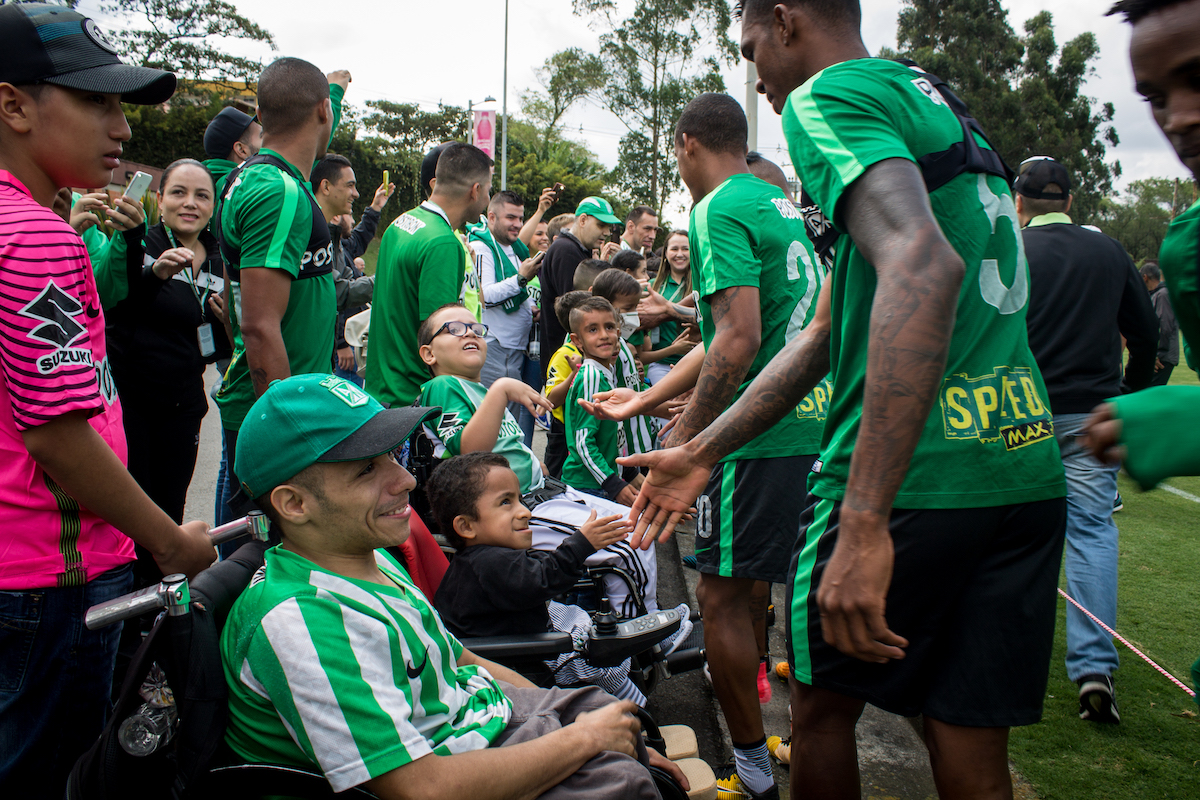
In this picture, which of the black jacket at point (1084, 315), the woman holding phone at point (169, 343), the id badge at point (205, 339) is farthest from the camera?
the black jacket at point (1084, 315)

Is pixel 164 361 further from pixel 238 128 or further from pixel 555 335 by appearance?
pixel 555 335

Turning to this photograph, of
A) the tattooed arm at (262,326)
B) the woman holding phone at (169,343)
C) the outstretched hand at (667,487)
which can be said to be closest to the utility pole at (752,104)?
the woman holding phone at (169,343)

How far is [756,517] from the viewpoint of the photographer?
9.02 feet

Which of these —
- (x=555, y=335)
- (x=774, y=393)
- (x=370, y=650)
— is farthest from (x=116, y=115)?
(x=555, y=335)

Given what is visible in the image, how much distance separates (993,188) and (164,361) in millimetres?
3317

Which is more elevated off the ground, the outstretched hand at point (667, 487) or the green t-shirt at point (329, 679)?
the outstretched hand at point (667, 487)

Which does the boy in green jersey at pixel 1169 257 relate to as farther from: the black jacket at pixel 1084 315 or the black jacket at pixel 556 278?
the black jacket at pixel 556 278

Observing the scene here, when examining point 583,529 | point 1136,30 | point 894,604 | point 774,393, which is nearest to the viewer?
point 1136,30

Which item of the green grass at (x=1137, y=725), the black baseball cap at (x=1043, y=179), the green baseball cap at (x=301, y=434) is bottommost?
the green grass at (x=1137, y=725)

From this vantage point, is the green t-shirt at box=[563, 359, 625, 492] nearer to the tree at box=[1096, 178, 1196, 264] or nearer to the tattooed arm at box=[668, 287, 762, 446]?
the tattooed arm at box=[668, 287, 762, 446]

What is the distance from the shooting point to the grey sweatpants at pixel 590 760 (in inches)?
66.6

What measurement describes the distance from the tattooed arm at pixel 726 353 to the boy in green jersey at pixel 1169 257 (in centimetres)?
141

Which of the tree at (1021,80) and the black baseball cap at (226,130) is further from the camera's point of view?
the tree at (1021,80)

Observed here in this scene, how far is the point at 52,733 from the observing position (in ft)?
5.50
